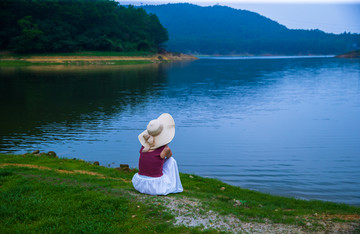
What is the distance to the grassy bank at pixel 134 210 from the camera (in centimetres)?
734

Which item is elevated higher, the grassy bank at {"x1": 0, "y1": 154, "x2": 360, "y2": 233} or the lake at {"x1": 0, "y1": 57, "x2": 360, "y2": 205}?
the grassy bank at {"x1": 0, "y1": 154, "x2": 360, "y2": 233}

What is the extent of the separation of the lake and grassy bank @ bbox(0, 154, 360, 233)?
3644mm

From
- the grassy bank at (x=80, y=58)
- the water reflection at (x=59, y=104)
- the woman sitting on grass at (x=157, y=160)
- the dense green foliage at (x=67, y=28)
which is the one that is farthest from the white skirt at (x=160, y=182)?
the dense green foliage at (x=67, y=28)

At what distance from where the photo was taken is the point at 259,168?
15.6 meters

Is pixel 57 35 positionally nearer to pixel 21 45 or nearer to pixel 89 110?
pixel 21 45

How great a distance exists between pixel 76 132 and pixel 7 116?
8253mm

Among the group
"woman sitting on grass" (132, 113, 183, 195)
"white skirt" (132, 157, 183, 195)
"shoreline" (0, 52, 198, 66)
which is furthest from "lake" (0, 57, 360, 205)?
"shoreline" (0, 52, 198, 66)

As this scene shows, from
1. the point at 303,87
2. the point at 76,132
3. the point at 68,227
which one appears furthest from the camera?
the point at 303,87

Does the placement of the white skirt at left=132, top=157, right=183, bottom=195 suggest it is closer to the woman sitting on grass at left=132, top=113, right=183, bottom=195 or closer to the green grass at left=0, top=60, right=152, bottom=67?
the woman sitting on grass at left=132, top=113, right=183, bottom=195

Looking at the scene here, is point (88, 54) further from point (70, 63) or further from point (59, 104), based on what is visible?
point (59, 104)

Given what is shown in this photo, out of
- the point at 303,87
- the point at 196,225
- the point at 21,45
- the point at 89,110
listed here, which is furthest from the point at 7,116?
the point at 21,45

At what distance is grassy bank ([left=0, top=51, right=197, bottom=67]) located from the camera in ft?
295

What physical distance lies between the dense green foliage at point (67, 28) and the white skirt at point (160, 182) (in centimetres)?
9707

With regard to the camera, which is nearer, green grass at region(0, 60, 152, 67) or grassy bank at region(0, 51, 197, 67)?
green grass at region(0, 60, 152, 67)
